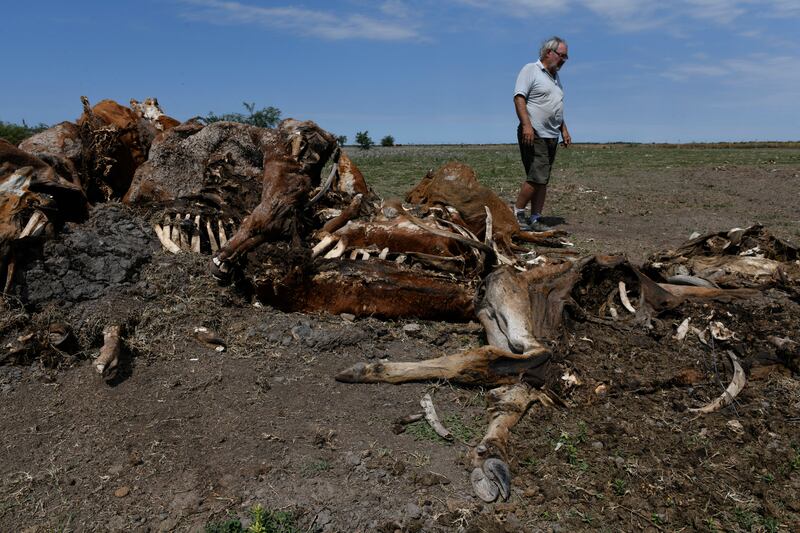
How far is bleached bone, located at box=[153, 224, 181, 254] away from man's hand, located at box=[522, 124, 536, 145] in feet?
15.1

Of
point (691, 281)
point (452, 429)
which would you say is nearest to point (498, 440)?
point (452, 429)

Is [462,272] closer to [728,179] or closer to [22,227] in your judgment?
[22,227]

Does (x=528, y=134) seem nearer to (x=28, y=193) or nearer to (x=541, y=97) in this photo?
(x=541, y=97)

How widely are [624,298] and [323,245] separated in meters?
2.19

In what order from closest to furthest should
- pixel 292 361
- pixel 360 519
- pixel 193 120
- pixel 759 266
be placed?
1. pixel 360 519
2. pixel 292 361
3. pixel 759 266
4. pixel 193 120

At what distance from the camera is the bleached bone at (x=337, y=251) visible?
4.58 metres

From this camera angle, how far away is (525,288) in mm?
4336

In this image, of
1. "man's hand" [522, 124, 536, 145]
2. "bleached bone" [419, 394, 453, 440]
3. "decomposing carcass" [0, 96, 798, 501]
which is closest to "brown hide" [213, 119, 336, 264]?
"decomposing carcass" [0, 96, 798, 501]

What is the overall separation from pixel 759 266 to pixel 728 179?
1093 centimetres

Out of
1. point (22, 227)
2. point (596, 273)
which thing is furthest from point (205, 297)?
point (596, 273)

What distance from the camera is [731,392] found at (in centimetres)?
385

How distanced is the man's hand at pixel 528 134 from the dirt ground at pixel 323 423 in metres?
3.68

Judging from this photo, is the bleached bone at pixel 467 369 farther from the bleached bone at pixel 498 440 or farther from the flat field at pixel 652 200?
the flat field at pixel 652 200

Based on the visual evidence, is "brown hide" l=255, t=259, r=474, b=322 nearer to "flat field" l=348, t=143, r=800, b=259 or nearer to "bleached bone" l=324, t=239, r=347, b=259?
"bleached bone" l=324, t=239, r=347, b=259
